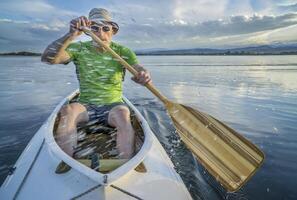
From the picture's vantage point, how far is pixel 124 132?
4633 mm

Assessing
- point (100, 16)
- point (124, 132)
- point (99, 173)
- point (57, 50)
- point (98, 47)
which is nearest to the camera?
point (99, 173)

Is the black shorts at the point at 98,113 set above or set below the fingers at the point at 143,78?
below

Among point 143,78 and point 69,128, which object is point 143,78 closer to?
point 143,78

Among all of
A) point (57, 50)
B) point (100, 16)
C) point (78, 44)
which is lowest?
point (57, 50)

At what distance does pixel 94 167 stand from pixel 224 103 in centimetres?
1050

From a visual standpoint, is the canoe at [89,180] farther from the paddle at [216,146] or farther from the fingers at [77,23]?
the fingers at [77,23]

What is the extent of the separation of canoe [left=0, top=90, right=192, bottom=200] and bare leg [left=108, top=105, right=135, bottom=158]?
0.77 feet

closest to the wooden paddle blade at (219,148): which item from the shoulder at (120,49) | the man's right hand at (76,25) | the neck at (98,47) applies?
the shoulder at (120,49)

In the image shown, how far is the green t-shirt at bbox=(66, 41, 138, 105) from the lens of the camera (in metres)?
5.72

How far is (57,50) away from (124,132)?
1.80m

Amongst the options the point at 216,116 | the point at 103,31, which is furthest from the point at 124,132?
the point at 216,116

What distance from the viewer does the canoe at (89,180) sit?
3.49 m

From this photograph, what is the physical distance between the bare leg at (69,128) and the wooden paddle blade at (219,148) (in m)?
1.72

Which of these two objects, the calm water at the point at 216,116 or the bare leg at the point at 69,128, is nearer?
the bare leg at the point at 69,128
